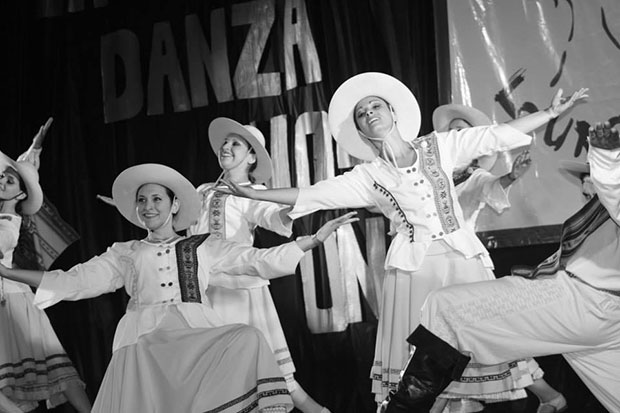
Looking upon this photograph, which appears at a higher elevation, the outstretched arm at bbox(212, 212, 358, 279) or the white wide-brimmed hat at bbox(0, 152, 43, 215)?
the white wide-brimmed hat at bbox(0, 152, 43, 215)

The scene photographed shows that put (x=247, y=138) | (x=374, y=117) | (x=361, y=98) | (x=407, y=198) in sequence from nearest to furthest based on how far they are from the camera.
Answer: (x=407, y=198) < (x=374, y=117) < (x=361, y=98) < (x=247, y=138)

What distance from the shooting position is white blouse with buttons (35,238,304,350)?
421 centimetres

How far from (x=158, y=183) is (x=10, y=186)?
148cm

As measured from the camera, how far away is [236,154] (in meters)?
5.59

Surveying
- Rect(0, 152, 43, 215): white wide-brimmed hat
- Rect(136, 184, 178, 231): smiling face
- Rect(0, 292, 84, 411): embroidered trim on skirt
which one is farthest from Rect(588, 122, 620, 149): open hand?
Rect(0, 152, 43, 215): white wide-brimmed hat

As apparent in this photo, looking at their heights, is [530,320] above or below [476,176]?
below

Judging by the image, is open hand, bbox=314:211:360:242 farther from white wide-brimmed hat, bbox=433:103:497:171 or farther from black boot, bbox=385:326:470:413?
white wide-brimmed hat, bbox=433:103:497:171

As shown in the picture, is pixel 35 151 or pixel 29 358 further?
pixel 35 151

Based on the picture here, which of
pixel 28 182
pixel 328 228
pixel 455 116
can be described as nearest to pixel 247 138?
pixel 455 116

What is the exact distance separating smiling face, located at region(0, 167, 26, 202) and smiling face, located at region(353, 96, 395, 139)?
7.73ft

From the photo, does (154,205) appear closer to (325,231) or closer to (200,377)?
(325,231)

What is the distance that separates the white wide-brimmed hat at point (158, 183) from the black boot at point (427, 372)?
1.75 metres

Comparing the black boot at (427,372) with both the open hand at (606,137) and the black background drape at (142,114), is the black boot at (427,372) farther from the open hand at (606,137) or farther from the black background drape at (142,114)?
the black background drape at (142,114)

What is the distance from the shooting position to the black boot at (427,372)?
3309 mm
